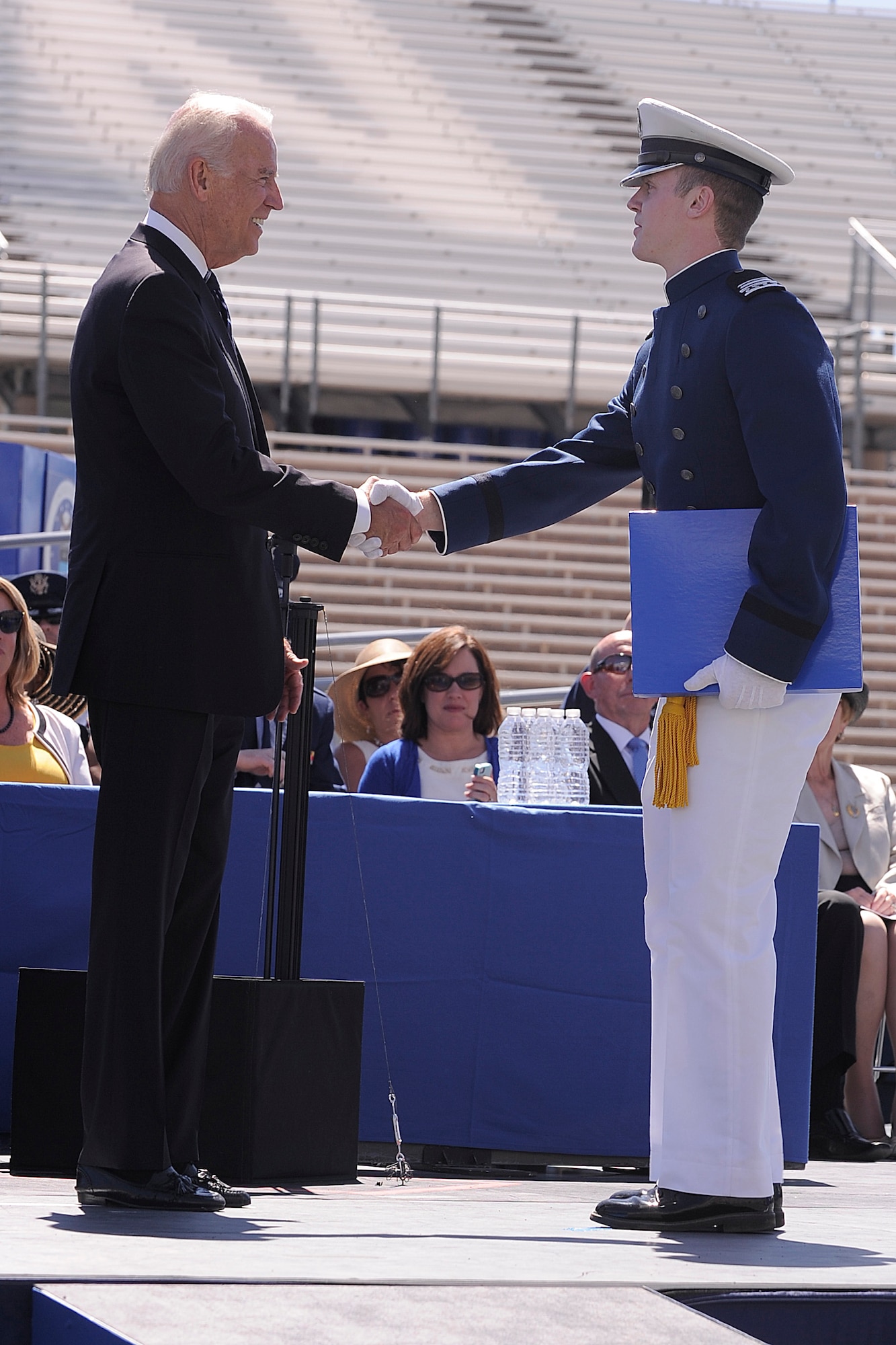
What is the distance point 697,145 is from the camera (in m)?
2.63

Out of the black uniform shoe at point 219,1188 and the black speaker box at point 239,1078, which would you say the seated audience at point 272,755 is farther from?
the black uniform shoe at point 219,1188

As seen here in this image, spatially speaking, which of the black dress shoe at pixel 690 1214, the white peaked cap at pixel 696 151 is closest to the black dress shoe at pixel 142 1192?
the black dress shoe at pixel 690 1214

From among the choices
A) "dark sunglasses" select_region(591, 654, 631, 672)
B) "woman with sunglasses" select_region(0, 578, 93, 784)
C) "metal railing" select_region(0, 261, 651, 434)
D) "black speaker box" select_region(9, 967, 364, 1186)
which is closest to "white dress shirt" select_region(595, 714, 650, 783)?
"dark sunglasses" select_region(591, 654, 631, 672)

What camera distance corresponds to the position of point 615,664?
16.1ft

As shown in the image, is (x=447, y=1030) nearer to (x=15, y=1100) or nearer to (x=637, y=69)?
(x=15, y=1100)

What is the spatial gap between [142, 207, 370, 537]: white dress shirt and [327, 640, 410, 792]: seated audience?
282 cm

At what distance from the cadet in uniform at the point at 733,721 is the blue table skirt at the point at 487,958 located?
1.04 metres

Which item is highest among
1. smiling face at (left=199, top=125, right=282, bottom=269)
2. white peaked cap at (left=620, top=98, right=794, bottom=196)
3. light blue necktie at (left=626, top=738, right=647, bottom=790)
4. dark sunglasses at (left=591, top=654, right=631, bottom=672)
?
white peaked cap at (left=620, top=98, right=794, bottom=196)

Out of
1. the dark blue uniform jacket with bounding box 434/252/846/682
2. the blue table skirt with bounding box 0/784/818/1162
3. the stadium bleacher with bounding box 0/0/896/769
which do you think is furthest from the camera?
the stadium bleacher with bounding box 0/0/896/769

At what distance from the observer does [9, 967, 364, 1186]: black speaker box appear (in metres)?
2.88

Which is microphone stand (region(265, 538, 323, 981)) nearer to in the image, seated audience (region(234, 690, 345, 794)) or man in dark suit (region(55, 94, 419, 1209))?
man in dark suit (region(55, 94, 419, 1209))

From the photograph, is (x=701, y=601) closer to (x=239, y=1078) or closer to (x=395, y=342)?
(x=239, y=1078)

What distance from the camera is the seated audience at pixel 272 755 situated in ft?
15.3

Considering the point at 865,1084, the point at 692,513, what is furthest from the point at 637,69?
the point at 692,513
